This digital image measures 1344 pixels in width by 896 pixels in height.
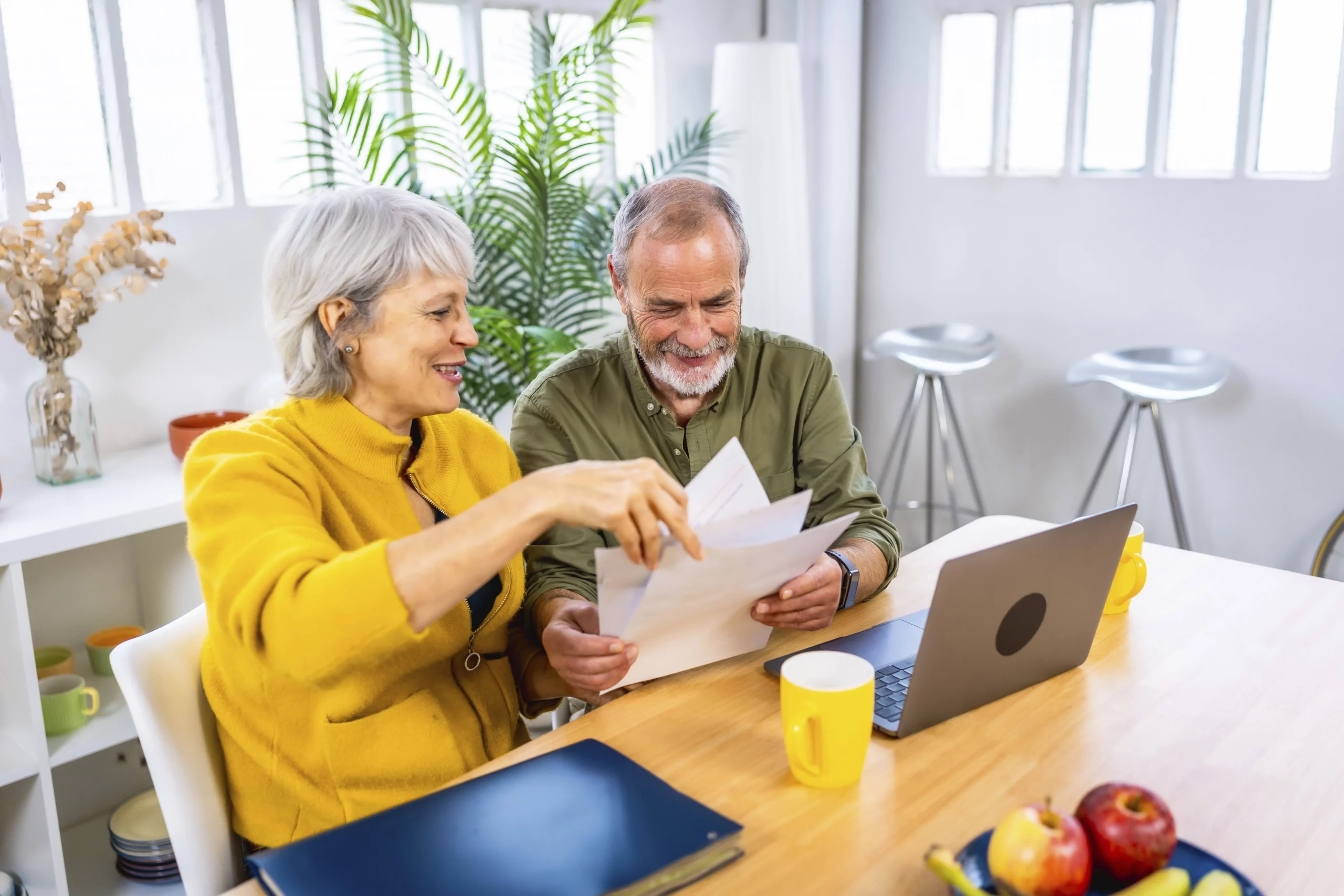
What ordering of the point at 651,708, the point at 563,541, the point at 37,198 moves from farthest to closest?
the point at 37,198 → the point at 563,541 → the point at 651,708

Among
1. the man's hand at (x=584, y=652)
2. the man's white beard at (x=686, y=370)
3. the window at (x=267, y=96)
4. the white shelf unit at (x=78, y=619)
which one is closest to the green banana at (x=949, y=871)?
the man's hand at (x=584, y=652)

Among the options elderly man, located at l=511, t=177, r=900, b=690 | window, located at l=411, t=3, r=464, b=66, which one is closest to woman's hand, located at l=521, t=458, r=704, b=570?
elderly man, located at l=511, t=177, r=900, b=690

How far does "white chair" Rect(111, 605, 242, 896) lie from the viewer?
1.18 meters

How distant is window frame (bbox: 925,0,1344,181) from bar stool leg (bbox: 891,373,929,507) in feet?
2.61

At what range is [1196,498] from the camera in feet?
12.3

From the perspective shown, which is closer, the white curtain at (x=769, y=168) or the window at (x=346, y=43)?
the window at (x=346, y=43)

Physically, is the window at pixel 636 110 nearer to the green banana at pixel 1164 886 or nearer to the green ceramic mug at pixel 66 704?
the green ceramic mug at pixel 66 704

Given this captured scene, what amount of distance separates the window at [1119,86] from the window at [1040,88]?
0.09m

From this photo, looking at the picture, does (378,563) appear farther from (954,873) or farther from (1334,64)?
(1334,64)

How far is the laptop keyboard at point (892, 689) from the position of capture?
123 cm

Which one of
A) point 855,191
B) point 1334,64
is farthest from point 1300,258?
point 855,191

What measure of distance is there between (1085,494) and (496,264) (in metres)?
2.08

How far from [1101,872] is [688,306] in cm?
103

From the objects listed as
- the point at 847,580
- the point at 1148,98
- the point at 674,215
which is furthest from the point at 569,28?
the point at 847,580
